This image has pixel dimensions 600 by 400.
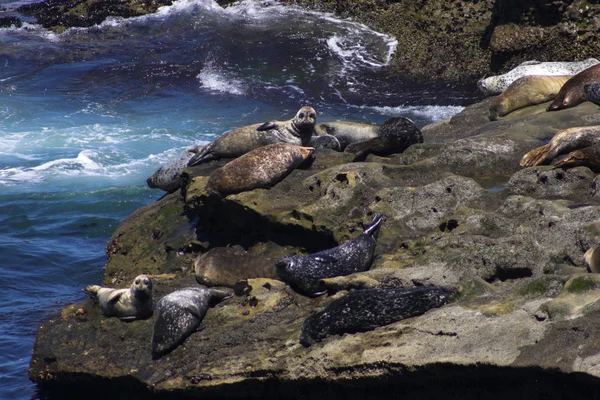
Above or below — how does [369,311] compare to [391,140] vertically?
above

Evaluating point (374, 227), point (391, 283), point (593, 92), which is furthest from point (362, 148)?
point (391, 283)

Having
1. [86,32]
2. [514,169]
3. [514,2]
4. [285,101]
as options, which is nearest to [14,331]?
[514,169]

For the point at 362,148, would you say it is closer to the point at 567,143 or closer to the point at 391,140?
the point at 391,140

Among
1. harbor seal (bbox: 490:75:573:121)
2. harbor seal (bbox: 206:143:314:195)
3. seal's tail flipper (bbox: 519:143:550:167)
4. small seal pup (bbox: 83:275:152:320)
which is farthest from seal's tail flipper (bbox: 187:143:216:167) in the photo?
harbor seal (bbox: 490:75:573:121)

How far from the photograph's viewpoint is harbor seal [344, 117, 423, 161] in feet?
32.1

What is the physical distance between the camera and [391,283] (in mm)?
6566

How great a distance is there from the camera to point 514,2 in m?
16.4

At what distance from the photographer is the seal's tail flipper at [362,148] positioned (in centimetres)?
953

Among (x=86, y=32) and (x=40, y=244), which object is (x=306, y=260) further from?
(x=86, y=32)

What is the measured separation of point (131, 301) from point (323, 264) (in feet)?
6.05

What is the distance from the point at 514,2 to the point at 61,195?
9871mm

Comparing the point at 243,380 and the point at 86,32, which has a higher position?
the point at 243,380

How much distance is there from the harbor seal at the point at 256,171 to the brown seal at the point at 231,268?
1013mm

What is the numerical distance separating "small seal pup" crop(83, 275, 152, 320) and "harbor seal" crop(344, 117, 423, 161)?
3524mm
